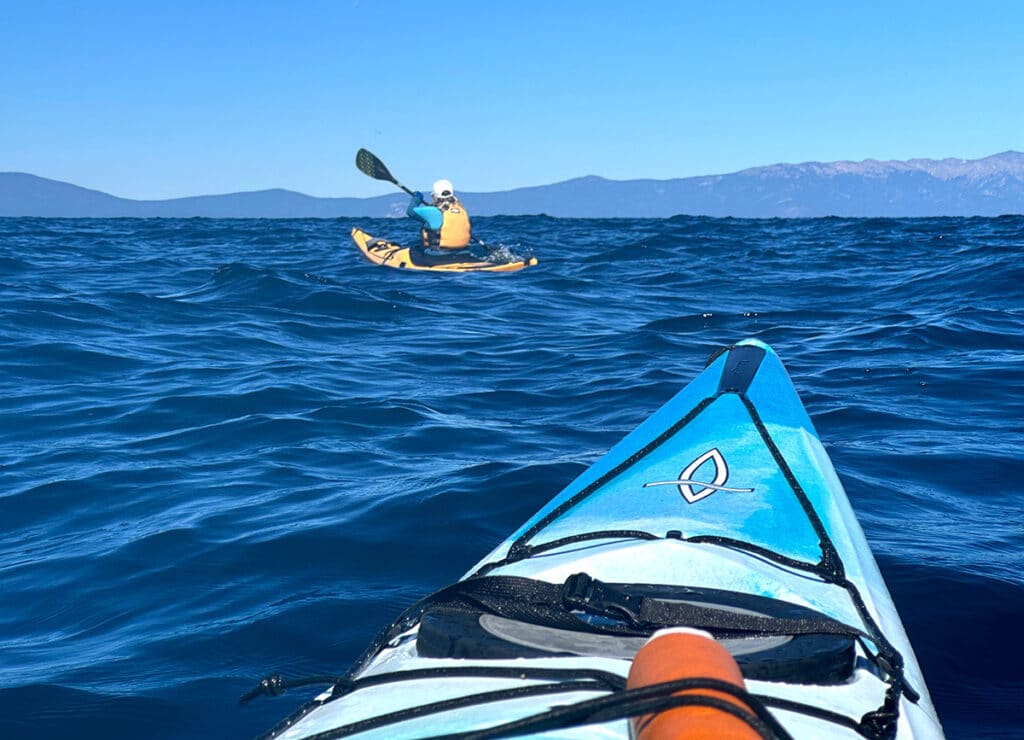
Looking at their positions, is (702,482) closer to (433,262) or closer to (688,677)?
(688,677)

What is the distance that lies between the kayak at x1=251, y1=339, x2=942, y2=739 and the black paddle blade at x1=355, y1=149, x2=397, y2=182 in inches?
546

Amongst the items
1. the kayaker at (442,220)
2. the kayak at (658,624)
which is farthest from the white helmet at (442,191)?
the kayak at (658,624)

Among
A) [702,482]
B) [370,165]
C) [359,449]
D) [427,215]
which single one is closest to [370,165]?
[370,165]

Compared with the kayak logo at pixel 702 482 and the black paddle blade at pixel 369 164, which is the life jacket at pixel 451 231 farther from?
the kayak logo at pixel 702 482

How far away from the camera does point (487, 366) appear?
8.30 meters

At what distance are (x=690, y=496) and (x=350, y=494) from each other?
2.32m

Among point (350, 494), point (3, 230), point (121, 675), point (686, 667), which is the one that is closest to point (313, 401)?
point (350, 494)

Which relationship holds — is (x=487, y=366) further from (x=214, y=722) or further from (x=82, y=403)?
(x=214, y=722)

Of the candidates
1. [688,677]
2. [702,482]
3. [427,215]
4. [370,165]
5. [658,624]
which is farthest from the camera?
[370,165]

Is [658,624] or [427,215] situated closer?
[658,624]

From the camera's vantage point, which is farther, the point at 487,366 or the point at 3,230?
the point at 3,230

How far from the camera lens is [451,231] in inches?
587

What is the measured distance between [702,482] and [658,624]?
3.32ft

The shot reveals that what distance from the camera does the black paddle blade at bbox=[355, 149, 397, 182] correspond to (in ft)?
54.0
